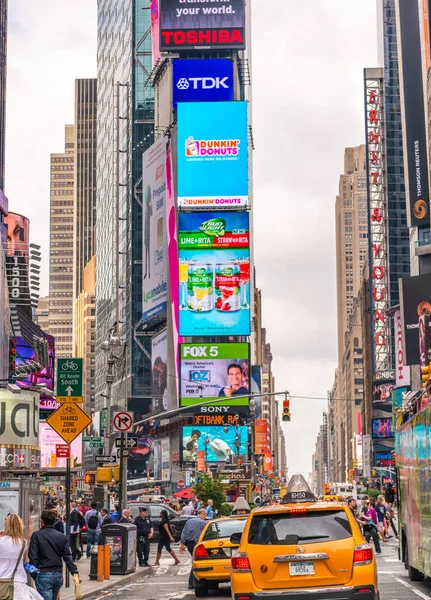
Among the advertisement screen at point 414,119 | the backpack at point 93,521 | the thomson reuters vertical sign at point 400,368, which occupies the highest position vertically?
the advertisement screen at point 414,119

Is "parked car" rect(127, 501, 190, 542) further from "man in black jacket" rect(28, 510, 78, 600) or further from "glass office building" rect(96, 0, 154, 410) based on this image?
"glass office building" rect(96, 0, 154, 410)

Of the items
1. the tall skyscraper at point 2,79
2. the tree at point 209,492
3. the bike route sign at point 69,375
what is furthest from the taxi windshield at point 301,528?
→ the tall skyscraper at point 2,79

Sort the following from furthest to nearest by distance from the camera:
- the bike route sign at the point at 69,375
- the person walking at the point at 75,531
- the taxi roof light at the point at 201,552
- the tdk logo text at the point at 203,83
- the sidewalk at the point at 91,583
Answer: the tdk logo text at the point at 203,83 → the person walking at the point at 75,531 → the bike route sign at the point at 69,375 → the taxi roof light at the point at 201,552 → the sidewalk at the point at 91,583

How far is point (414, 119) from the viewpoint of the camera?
363 feet

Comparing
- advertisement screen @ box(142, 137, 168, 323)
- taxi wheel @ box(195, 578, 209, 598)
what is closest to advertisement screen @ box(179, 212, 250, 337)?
advertisement screen @ box(142, 137, 168, 323)

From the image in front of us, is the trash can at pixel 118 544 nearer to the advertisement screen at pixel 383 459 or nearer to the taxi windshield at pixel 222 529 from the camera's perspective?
the taxi windshield at pixel 222 529

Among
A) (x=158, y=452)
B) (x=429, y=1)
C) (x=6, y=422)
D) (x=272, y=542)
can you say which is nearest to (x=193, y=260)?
(x=158, y=452)

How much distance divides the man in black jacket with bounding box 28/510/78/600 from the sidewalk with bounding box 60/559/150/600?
7.22 m

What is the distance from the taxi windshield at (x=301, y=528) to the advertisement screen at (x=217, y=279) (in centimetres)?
10586

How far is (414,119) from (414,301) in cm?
2806

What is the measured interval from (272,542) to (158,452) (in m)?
126

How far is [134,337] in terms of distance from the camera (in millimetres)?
166875

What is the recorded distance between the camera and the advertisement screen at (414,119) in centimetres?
11062

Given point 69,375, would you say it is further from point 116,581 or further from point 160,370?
point 160,370
